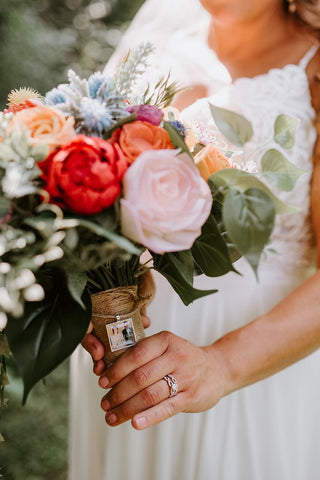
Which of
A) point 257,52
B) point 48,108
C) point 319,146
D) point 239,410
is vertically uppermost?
point 48,108

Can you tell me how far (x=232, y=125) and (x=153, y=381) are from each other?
1.42 feet

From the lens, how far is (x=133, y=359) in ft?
2.71

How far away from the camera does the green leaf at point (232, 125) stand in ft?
2.21

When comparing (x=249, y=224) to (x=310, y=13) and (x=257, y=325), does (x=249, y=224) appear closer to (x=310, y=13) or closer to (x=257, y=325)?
(x=257, y=325)

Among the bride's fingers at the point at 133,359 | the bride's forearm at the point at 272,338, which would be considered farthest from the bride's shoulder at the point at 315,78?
the bride's fingers at the point at 133,359

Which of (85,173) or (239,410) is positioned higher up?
(85,173)

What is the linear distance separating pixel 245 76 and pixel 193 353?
0.75 m

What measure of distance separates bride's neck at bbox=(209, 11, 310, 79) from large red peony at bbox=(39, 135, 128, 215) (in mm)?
808

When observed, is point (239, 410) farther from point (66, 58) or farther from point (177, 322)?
point (66, 58)

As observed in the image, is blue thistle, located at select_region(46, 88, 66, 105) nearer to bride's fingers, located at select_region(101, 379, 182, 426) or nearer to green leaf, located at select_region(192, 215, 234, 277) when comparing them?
green leaf, located at select_region(192, 215, 234, 277)

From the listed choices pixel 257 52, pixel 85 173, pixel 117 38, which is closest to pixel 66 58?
pixel 117 38

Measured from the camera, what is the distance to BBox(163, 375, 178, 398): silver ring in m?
0.85

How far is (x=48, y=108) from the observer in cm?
66

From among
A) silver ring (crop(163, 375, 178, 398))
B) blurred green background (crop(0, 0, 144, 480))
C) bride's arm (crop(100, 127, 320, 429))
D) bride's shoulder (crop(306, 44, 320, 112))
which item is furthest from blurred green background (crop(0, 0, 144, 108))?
silver ring (crop(163, 375, 178, 398))
